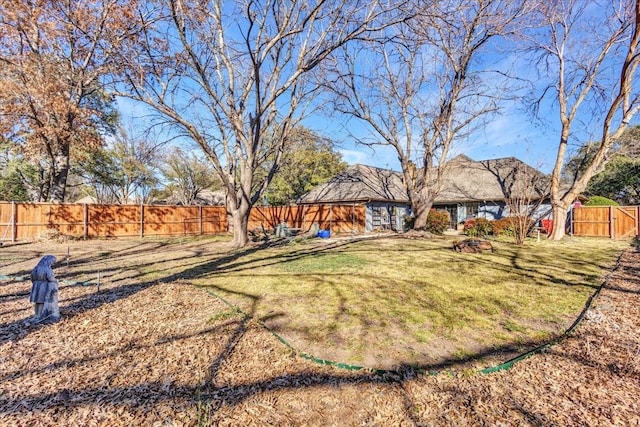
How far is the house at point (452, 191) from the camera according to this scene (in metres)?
19.8

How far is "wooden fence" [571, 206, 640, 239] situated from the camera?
602 inches

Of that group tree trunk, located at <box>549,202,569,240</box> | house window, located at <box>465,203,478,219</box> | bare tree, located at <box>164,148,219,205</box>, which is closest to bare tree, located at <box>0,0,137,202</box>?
bare tree, located at <box>164,148,219,205</box>

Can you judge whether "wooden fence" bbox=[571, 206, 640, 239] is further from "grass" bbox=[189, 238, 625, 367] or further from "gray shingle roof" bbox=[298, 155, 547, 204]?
"grass" bbox=[189, 238, 625, 367]

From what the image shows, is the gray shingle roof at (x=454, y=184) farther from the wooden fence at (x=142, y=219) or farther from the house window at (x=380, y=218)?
the wooden fence at (x=142, y=219)

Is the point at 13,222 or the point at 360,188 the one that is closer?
the point at 13,222

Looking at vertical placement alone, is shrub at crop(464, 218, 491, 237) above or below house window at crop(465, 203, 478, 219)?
below

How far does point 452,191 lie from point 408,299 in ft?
61.3

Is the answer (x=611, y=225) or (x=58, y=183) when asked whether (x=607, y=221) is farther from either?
(x=58, y=183)

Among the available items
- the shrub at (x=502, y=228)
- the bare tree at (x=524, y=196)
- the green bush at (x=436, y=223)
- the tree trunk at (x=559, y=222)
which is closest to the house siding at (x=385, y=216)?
the green bush at (x=436, y=223)

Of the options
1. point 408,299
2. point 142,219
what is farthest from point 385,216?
point 408,299

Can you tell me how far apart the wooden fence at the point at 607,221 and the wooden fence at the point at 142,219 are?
12.2 metres

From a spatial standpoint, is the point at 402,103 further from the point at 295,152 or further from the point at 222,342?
the point at 222,342

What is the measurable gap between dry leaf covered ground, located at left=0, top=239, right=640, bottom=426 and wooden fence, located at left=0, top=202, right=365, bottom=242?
14037 mm

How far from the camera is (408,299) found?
5.23m
